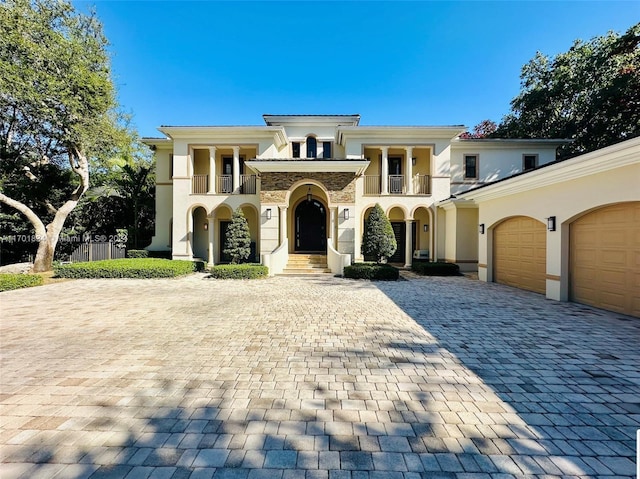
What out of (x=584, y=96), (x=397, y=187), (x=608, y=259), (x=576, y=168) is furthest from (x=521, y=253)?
(x=584, y=96)

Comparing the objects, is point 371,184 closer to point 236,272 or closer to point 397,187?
point 397,187

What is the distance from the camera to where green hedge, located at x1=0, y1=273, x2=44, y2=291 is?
8.85m

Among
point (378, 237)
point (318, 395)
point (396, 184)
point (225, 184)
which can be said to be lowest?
point (318, 395)

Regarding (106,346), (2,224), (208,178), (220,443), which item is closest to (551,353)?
(220,443)

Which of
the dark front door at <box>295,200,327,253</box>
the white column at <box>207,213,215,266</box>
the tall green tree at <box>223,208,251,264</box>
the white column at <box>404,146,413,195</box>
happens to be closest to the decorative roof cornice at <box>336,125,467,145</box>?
the white column at <box>404,146,413,195</box>

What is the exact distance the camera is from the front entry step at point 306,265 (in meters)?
13.1

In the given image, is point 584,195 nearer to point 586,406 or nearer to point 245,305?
point 586,406

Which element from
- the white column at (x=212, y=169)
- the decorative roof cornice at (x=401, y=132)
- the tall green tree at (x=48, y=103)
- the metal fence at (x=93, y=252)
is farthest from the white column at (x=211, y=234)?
the decorative roof cornice at (x=401, y=132)

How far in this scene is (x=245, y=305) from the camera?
718 centimetres

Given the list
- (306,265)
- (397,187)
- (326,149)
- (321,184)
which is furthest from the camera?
(326,149)

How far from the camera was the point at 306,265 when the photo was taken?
13.9 m

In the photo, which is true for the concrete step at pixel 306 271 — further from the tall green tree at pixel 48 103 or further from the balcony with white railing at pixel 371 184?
the tall green tree at pixel 48 103

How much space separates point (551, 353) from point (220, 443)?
4.72m

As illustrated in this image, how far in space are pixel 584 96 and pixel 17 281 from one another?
32.8m
